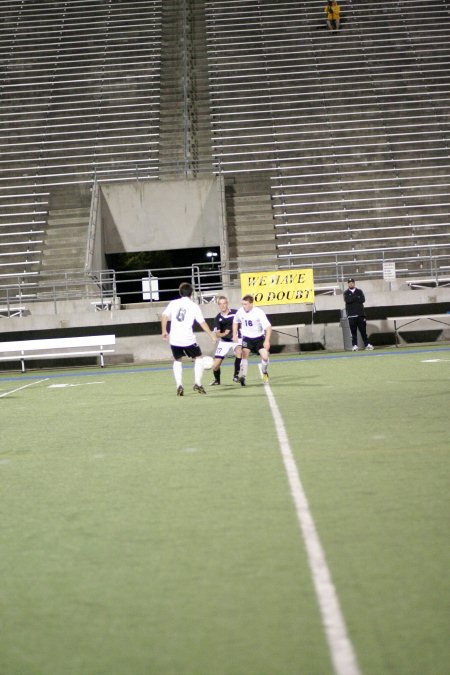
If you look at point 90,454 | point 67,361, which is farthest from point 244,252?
point 90,454

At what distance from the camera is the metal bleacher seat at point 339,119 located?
32.4 m

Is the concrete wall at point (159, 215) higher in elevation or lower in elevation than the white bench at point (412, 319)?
higher

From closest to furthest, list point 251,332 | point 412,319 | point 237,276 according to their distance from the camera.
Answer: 1. point 251,332
2. point 412,319
3. point 237,276

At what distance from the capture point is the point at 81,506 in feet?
23.0

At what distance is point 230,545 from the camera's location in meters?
Answer: 5.61

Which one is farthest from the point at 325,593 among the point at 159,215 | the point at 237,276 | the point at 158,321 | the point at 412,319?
the point at 159,215

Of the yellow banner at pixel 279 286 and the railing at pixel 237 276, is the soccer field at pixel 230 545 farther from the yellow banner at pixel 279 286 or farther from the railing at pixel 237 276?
the railing at pixel 237 276

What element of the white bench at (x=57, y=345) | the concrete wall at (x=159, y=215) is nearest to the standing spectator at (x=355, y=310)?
the white bench at (x=57, y=345)

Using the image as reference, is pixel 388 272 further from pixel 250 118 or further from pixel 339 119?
pixel 250 118

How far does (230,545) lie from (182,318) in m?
10.3

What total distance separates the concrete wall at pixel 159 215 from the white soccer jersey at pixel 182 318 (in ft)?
56.3

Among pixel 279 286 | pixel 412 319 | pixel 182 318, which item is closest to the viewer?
pixel 182 318

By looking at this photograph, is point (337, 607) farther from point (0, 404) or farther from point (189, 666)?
point (0, 404)

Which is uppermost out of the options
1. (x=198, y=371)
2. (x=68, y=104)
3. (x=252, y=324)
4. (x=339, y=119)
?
(x=68, y=104)
